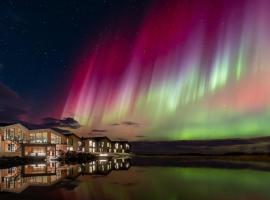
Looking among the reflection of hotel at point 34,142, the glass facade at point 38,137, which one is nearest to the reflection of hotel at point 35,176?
the reflection of hotel at point 34,142

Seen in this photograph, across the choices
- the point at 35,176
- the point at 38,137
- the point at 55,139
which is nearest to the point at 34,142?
the point at 38,137

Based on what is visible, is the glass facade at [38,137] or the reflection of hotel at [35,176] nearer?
the reflection of hotel at [35,176]

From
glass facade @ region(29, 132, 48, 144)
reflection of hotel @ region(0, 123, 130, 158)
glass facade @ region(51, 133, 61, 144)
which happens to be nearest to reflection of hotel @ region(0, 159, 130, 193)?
reflection of hotel @ region(0, 123, 130, 158)

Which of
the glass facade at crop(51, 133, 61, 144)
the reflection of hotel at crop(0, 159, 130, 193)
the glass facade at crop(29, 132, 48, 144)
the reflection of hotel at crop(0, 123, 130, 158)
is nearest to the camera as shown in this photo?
the reflection of hotel at crop(0, 159, 130, 193)

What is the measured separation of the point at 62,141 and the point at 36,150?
18.7m

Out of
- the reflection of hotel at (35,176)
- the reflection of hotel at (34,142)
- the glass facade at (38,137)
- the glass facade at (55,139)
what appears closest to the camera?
the reflection of hotel at (35,176)

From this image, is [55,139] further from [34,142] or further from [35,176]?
[35,176]

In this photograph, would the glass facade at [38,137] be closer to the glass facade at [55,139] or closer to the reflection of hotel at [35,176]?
the glass facade at [55,139]

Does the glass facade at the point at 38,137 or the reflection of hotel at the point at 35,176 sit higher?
the glass facade at the point at 38,137

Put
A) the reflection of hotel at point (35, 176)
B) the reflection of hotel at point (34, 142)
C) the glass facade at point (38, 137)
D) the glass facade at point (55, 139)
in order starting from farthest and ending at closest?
the glass facade at point (55, 139), the glass facade at point (38, 137), the reflection of hotel at point (34, 142), the reflection of hotel at point (35, 176)

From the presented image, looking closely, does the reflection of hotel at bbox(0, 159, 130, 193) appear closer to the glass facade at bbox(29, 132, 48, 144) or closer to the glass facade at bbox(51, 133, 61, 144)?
the glass facade at bbox(29, 132, 48, 144)

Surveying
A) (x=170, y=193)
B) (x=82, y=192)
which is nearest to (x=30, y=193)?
(x=82, y=192)

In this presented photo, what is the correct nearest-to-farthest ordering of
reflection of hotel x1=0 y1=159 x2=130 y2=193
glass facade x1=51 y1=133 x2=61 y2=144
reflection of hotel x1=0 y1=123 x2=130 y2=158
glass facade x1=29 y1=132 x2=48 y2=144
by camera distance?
reflection of hotel x1=0 y1=159 x2=130 y2=193 < reflection of hotel x1=0 y1=123 x2=130 y2=158 < glass facade x1=29 y1=132 x2=48 y2=144 < glass facade x1=51 y1=133 x2=61 y2=144

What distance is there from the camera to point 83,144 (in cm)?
15388
